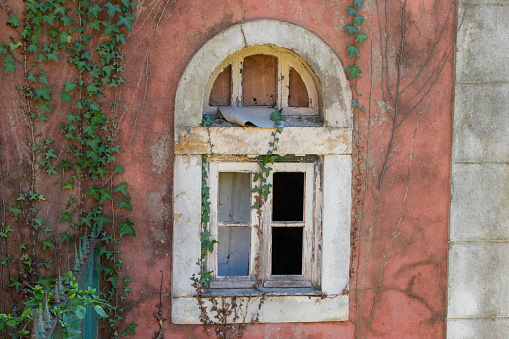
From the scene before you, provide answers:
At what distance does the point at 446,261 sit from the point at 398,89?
1428mm

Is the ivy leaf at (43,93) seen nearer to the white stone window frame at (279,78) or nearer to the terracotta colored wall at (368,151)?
the terracotta colored wall at (368,151)

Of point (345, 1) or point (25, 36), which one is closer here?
point (25, 36)

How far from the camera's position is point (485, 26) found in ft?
14.9

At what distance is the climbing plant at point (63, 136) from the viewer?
4.20 meters

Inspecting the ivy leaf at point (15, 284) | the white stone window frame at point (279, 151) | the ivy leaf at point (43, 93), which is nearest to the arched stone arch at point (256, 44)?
the white stone window frame at point (279, 151)

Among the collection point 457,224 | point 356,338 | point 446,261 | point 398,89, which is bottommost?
point 356,338

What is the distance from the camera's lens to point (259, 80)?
4.68 m

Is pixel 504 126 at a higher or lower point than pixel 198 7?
lower

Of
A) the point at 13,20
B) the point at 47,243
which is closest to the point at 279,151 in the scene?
the point at 47,243

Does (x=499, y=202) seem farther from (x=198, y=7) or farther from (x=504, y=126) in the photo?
(x=198, y=7)

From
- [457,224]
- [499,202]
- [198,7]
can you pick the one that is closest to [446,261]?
[457,224]

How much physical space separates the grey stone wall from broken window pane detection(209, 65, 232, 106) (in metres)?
1.79

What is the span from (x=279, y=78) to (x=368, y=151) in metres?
0.91

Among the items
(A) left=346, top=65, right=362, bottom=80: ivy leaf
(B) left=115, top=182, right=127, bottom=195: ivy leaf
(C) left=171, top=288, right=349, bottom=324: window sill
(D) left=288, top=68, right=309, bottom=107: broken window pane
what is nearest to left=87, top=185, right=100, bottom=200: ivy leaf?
(B) left=115, top=182, right=127, bottom=195: ivy leaf
